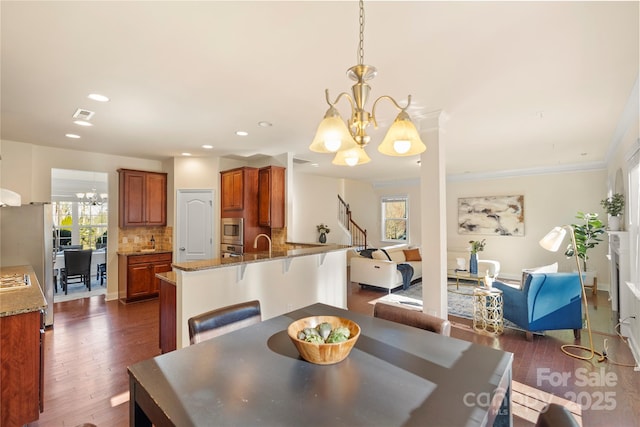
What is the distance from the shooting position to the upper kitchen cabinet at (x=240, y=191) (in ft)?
16.6

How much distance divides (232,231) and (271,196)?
989 mm

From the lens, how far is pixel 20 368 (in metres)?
1.96

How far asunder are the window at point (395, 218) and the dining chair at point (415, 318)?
22.7 feet

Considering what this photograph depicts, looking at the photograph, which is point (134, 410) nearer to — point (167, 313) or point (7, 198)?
point (167, 313)

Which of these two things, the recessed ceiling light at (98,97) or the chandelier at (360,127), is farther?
the recessed ceiling light at (98,97)

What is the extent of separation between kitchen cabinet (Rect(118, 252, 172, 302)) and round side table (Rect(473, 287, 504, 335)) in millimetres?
4865

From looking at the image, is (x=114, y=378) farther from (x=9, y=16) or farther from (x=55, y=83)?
(x=9, y=16)

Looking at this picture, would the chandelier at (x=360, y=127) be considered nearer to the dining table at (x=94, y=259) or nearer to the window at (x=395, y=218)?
the dining table at (x=94, y=259)

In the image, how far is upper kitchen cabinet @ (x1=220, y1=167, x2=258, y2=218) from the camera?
507 cm

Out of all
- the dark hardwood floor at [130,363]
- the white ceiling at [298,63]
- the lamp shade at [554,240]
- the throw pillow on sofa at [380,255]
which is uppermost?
the white ceiling at [298,63]

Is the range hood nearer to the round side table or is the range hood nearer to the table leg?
the table leg

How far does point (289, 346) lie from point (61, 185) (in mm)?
7927

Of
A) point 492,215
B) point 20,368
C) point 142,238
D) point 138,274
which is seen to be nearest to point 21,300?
point 20,368

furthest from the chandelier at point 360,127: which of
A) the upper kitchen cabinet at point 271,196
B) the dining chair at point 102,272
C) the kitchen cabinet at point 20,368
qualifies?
the dining chair at point 102,272
